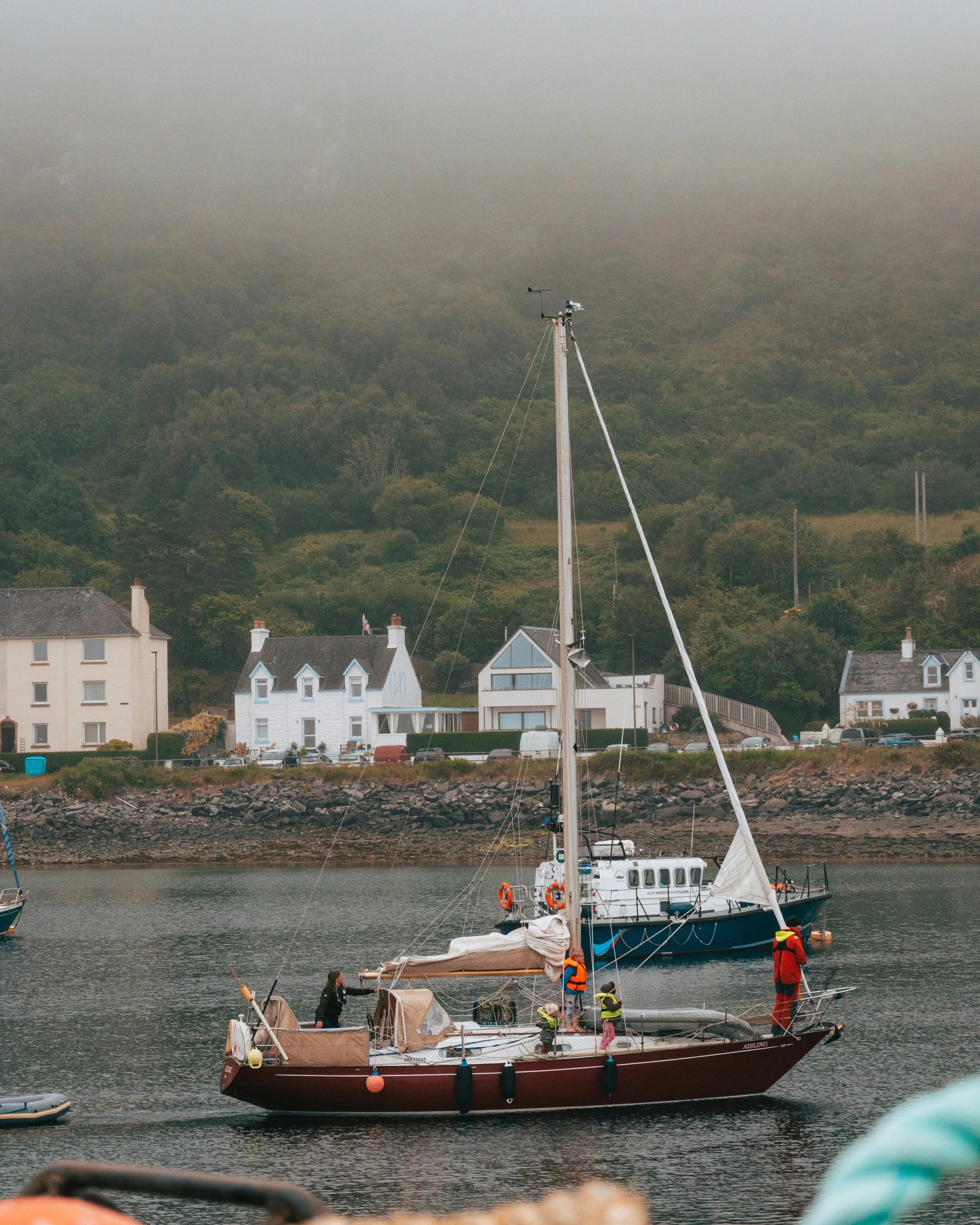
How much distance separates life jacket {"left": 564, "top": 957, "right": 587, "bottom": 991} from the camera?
26984 millimetres

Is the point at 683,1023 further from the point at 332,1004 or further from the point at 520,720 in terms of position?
the point at 520,720

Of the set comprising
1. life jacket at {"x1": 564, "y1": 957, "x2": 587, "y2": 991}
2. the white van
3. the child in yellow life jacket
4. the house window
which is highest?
the house window

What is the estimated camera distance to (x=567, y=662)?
28.6 meters

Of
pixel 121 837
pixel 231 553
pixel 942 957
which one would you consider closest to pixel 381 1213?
pixel 942 957

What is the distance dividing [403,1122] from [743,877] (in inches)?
360

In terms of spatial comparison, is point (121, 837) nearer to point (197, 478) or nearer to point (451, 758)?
point (451, 758)

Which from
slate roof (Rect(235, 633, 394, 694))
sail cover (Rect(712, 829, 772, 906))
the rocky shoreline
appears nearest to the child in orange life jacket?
sail cover (Rect(712, 829, 772, 906))

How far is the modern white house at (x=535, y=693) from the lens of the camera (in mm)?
102875

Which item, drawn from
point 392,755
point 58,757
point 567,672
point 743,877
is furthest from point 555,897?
point 58,757

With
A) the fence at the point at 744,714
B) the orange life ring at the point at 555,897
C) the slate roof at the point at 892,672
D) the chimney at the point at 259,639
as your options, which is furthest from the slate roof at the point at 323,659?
the orange life ring at the point at 555,897

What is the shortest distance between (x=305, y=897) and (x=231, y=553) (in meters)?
91.7

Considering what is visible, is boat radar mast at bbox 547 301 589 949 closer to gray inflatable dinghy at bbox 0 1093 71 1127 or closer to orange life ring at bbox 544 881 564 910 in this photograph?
gray inflatable dinghy at bbox 0 1093 71 1127

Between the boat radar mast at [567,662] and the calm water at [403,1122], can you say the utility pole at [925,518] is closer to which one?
the calm water at [403,1122]

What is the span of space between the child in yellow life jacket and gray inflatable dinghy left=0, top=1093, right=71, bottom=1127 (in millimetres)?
10376
